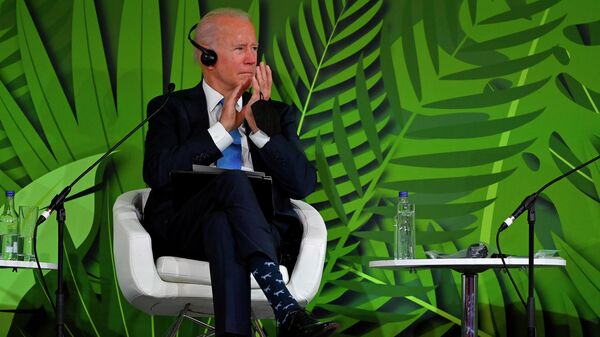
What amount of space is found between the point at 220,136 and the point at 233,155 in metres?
0.25

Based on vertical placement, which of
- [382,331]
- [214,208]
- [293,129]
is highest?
[293,129]

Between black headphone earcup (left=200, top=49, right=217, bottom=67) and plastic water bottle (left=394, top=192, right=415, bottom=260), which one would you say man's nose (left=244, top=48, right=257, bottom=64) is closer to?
black headphone earcup (left=200, top=49, right=217, bottom=67)

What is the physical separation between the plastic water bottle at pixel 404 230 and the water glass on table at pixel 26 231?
1.62 meters

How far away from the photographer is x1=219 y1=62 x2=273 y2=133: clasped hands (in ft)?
11.6

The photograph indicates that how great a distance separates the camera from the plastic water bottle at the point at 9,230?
413cm

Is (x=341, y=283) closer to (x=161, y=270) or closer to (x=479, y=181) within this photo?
(x=479, y=181)

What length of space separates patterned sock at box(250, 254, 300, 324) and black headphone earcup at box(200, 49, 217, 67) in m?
1.09

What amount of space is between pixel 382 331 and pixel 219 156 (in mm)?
1327

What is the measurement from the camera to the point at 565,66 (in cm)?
433

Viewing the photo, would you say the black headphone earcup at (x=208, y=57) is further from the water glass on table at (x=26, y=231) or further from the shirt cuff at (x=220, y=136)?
the water glass on table at (x=26, y=231)

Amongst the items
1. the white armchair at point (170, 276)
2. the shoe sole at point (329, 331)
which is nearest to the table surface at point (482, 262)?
the white armchair at point (170, 276)

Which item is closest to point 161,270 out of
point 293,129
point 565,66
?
point 293,129

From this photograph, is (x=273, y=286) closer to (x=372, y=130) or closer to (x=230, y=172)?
(x=230, y=172)

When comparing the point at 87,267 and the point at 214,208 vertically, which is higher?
the point at 214,208
